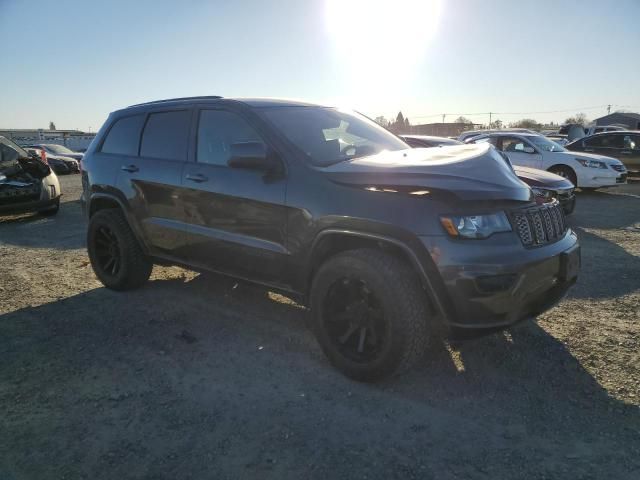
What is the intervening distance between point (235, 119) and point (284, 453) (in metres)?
2.50

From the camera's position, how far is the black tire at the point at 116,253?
468 centimetres

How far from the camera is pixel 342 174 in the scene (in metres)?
3.09

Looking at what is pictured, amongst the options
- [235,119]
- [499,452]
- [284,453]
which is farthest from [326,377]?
[235,119]

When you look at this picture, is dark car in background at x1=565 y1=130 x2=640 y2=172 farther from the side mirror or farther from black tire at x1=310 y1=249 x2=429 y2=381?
black tire at x1=310 y1=249 x2=429 y2=381

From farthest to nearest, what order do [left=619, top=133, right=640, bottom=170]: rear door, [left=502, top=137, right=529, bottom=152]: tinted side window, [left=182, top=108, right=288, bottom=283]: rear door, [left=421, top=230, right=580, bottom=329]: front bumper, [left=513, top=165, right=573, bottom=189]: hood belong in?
[left=619, top=133, right=640, bottom=170]: rear door, [left=502, top=137, right=529, bottom=152]: tinted side window, [left=513, top=165, right=573, bottom=189]: hood, [left=182, top=108, right=288, bottom=283]: rear door, [left=421, top=230, right=580, bottom=329]: front bumper

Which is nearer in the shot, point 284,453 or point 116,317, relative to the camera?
point 284,453

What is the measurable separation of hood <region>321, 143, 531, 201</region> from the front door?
9.61 metres

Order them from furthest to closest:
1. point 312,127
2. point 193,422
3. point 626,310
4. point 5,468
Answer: point 626,310 → point 312,127 → point 193,422 → point 5,468

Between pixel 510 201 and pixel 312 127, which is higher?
pixel 312 127

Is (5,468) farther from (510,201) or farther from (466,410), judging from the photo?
(510,201)

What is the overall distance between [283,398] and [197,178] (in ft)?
6.23

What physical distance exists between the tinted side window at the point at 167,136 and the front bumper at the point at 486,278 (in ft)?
Result: 8.09

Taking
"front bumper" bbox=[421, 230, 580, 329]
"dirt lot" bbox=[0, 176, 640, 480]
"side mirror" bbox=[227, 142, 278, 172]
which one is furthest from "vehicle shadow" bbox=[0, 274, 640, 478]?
"side mirror" bbox=[227, 142, 278, 172]

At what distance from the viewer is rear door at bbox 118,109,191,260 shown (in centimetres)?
412
